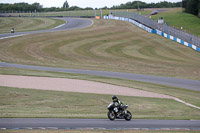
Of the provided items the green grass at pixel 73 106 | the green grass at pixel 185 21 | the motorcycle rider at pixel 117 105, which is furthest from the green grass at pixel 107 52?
the green grass at pixel 185 21

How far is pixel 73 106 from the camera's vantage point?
21266 mm

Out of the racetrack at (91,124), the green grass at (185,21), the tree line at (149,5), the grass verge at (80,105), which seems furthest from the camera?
the tree line at (149,5)

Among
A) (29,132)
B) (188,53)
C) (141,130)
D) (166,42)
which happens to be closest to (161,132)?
(141,130)

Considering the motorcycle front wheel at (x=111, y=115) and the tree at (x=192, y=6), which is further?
the tree at (x=192, y=6)

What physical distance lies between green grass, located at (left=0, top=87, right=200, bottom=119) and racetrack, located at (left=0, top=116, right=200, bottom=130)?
3.26 feet

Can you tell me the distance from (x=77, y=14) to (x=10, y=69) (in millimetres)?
98944

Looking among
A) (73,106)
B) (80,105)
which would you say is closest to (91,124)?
(73,106)

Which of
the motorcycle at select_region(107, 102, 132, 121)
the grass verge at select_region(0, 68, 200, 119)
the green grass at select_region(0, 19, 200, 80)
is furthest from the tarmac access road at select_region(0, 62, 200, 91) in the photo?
the motorcycle at select_region(107, 102, 132, 121)

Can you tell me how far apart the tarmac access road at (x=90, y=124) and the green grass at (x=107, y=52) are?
19.2 meters

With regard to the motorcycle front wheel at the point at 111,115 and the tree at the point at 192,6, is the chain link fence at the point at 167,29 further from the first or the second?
the motorcycle front wheel at the point at 111,115

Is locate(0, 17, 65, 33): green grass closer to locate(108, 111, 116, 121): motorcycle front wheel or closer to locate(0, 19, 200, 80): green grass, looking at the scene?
locate(0, 19, 200, 80): green grass

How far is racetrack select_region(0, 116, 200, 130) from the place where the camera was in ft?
49.8

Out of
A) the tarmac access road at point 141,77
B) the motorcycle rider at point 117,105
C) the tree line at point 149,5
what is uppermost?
the tree line at point 149,5

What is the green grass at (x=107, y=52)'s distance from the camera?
40.8 metres
